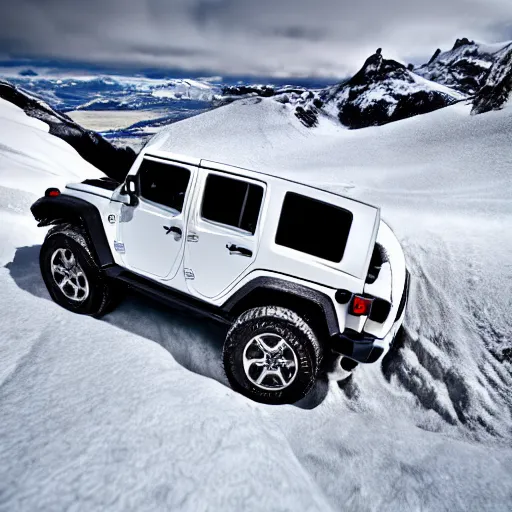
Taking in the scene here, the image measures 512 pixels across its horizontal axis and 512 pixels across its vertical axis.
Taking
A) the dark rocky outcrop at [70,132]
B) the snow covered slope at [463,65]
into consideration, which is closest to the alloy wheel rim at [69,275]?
the dark rocky outcrop at [70,132]

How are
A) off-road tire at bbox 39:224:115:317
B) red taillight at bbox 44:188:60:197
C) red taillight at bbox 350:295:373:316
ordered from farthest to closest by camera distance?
red taillight at bbox 44:188:60:197
off-road tire at bbox 39:224:115:317
red taillight at bbox 350:295:373:316

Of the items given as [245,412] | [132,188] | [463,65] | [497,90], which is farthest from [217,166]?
[463,65]

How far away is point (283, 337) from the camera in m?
2.37

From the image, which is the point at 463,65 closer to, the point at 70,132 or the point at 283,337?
the point at 70,132

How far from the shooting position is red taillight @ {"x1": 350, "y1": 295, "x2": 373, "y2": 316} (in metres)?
2.25

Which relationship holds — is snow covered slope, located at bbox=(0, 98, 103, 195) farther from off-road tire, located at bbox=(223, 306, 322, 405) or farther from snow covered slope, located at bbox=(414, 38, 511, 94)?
snow covered slope, located at bbox=(414, 38, 511, 94)

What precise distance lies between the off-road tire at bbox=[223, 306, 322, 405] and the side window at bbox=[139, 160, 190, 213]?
1.10 metres

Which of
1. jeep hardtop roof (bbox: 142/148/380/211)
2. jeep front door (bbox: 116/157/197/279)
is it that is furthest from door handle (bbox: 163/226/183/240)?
jeep hardtop roof (bbox: 142/148/380/211)

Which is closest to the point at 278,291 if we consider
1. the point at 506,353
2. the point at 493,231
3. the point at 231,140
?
the point at 506,353

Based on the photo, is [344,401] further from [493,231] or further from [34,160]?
[34,160]

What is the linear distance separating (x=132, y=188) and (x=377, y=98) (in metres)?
27.3

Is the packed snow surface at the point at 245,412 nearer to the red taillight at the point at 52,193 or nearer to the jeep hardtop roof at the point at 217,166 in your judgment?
the red taillight at the point at 52,193

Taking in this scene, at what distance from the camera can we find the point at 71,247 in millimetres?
3068

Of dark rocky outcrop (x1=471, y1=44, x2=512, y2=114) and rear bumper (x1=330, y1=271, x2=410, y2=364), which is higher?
dark rocky outcrop (x1=471, y1=44, x2=512, y2=114)
